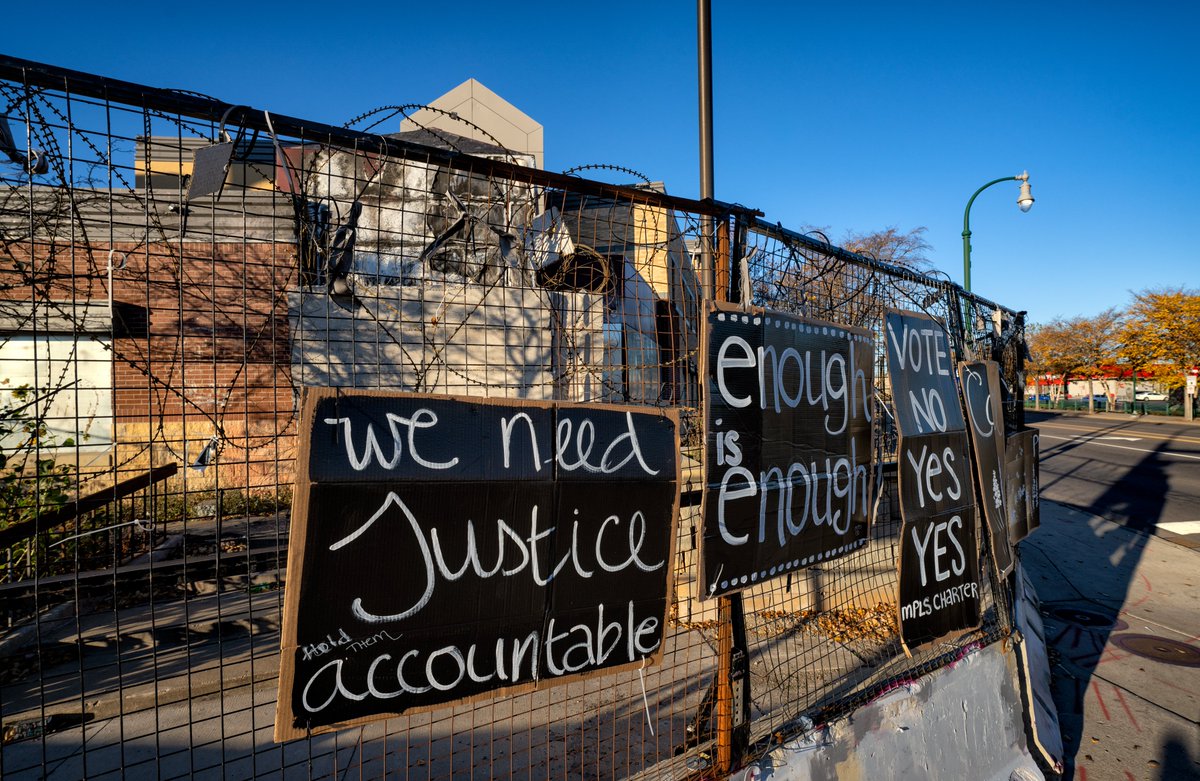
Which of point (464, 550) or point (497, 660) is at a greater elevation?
point (464, 550)

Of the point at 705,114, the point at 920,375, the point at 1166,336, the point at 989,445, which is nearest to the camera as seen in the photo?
the point at 705,114

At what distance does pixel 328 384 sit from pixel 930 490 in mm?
3579

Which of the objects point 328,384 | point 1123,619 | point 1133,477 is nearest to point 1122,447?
point 1133,477

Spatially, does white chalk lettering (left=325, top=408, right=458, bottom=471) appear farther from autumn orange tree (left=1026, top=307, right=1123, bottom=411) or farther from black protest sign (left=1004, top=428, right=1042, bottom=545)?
autumn orange tree (left=1026, top=307, right=1123, bottom=411)

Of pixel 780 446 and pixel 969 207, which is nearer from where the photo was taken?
pixel 780 446

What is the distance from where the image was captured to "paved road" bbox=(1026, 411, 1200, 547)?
9844 millimetres

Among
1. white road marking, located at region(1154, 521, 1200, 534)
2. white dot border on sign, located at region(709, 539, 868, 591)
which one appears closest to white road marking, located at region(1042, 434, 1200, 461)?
white road marking, located at region(1154, 521, 1200, 534)

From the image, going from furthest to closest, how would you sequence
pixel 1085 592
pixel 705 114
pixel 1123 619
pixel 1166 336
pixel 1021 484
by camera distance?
pixel 1166 336 → pixel 1085 592 → pixel 1123 619 → pixel 1021 484 → pixel 705 114

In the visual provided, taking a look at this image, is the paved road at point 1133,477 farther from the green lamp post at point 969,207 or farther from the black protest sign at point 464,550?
the black protest sign at point 464,550

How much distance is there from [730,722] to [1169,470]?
17348mm

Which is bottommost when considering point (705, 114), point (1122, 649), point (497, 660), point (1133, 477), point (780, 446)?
point (1122, 649)

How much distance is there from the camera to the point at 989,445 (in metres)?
3.97

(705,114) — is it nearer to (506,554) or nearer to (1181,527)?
(506,554)

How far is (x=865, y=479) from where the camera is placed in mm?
2996
